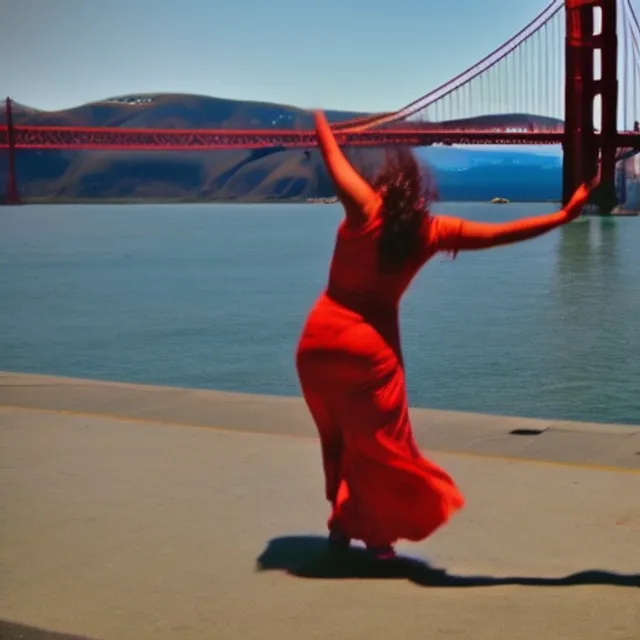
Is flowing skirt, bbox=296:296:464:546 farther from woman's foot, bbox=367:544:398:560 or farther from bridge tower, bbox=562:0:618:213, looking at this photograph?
bridge tower, bbox=562:0:618:213

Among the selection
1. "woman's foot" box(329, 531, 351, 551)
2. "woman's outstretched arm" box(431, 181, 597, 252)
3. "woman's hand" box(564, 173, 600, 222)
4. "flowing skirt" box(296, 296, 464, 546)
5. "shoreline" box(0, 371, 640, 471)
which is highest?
"woman's hand" box(564, 173, 600, 222)

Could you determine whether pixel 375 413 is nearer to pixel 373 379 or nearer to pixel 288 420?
pixel 373 379

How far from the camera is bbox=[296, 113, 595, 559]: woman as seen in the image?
270 centimetres

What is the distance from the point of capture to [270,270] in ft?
103

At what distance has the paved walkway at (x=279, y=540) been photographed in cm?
248

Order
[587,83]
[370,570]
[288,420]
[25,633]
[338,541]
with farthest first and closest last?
1. [587,83]
2. [288,420]
3. [338,541]
4. [370,570]
5. [25,633]

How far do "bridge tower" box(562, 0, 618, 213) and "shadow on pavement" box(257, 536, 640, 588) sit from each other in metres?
38.2

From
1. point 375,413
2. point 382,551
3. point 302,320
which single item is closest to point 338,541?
point 382,551

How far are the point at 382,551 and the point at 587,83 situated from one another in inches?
1730

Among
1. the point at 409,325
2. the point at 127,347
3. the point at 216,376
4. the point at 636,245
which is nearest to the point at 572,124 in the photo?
the point at 636,245

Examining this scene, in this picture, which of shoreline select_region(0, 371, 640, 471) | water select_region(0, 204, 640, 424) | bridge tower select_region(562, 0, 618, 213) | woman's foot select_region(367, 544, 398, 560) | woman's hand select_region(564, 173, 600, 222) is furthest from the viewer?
bridge tower select_region(562, 0, 618, 213)

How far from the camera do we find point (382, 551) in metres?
2.83

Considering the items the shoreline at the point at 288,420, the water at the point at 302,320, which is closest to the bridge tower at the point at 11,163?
the water at the point at 302,320

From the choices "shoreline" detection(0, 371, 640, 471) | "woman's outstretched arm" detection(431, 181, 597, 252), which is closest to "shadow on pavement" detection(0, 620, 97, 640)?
"woman's outstretched arm" detection(431, 181, 597, 252)
